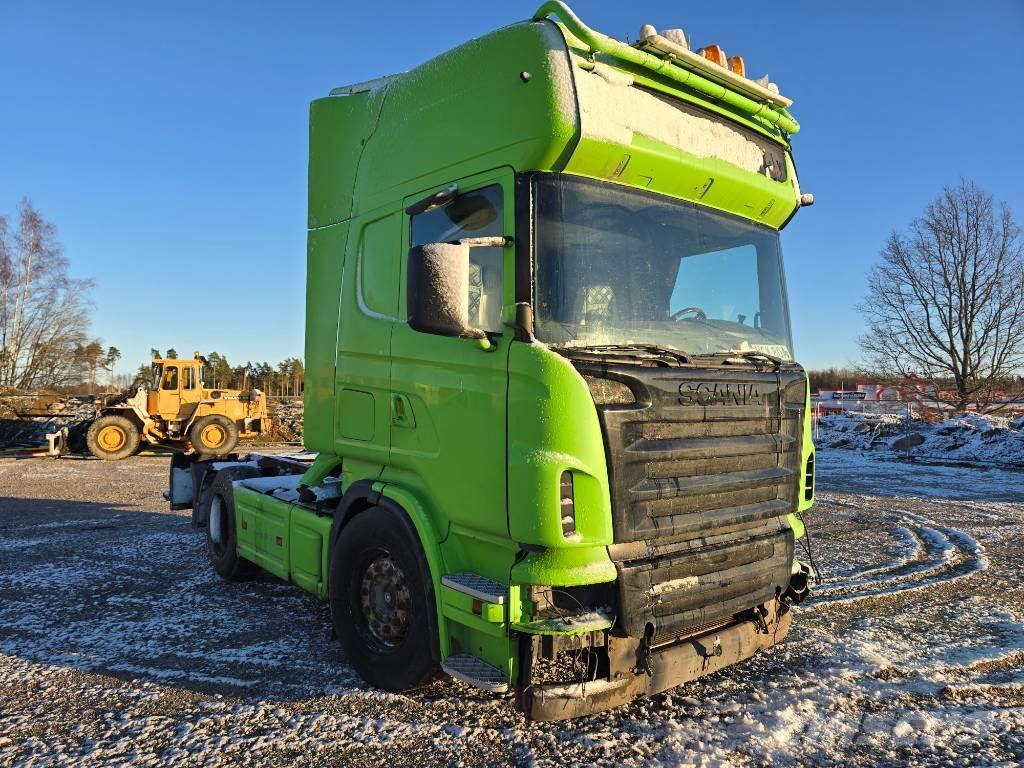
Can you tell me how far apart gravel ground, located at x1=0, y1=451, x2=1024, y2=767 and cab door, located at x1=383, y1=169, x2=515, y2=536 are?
1126 mm

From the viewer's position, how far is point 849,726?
336 centimetres

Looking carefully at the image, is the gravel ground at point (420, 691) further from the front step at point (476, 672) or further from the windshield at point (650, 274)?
the windshield at point (650, 274)

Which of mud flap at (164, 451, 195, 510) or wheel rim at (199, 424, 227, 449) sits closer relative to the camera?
mud flap at (164, 451, 195, 510)

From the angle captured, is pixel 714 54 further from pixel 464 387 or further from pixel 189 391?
pixel 189 391

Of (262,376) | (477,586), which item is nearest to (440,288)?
(477,586)

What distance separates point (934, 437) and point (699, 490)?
20.3 meters

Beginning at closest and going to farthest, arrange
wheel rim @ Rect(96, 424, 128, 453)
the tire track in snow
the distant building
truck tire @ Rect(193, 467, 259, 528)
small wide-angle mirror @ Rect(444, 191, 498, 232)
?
small wide-angle mirror @ Rect(444, 191, 498, 232) → the tire track in snow → truck tire @ Rect(193, 467, 259, 528) → wheel rim @ Rect(96, 424, 128, 453) → the distant building

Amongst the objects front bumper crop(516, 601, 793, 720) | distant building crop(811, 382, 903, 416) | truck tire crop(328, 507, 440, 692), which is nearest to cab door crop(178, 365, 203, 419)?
truck tire crop(328, 507, 440, 692)

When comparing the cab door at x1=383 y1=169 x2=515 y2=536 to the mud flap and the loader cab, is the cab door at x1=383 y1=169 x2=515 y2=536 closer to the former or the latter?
the mud flap

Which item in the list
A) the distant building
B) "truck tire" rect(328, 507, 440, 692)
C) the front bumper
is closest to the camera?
the front bumper

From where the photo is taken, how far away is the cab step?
2.92 meters

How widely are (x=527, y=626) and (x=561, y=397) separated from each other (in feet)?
3.25

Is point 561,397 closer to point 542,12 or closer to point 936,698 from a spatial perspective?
point 542,12

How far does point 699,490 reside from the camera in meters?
3.25
